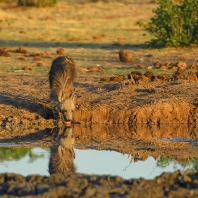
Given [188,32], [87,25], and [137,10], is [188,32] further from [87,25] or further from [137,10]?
[137,10]

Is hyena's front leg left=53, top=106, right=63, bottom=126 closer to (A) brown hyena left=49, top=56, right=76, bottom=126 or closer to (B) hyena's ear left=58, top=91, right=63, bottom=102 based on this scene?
(A) brown hyena left=49, top=56, right=76, bottom=126

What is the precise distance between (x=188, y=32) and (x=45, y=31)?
5.96m

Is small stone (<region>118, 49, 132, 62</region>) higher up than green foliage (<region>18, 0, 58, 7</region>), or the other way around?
small stone (<region>118, 49, 132, 62</region>)

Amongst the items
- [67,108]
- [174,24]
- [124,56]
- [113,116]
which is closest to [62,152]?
[67,108]

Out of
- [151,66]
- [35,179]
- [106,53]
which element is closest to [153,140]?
[35,179]

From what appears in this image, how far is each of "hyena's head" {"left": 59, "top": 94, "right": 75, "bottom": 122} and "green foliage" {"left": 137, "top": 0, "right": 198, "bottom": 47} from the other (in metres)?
7.39

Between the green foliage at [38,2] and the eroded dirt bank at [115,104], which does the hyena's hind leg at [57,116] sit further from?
the green foliage at [38,2]

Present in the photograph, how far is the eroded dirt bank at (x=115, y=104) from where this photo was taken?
36.5 feet

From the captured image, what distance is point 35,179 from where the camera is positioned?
22.9ft

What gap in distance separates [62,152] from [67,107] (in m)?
1.81

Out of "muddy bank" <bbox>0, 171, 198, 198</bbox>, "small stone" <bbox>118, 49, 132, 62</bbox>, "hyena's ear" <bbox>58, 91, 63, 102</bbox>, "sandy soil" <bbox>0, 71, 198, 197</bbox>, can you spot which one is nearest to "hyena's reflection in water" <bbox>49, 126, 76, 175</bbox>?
"sandy soil" <bbox>0, 71, 198, 197</bbox>

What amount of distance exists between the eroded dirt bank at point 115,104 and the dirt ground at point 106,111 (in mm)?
16

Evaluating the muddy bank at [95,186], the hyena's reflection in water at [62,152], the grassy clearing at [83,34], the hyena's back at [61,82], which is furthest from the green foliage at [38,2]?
the muddy bank at [95,186]

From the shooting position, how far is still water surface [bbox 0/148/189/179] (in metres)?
8.01
